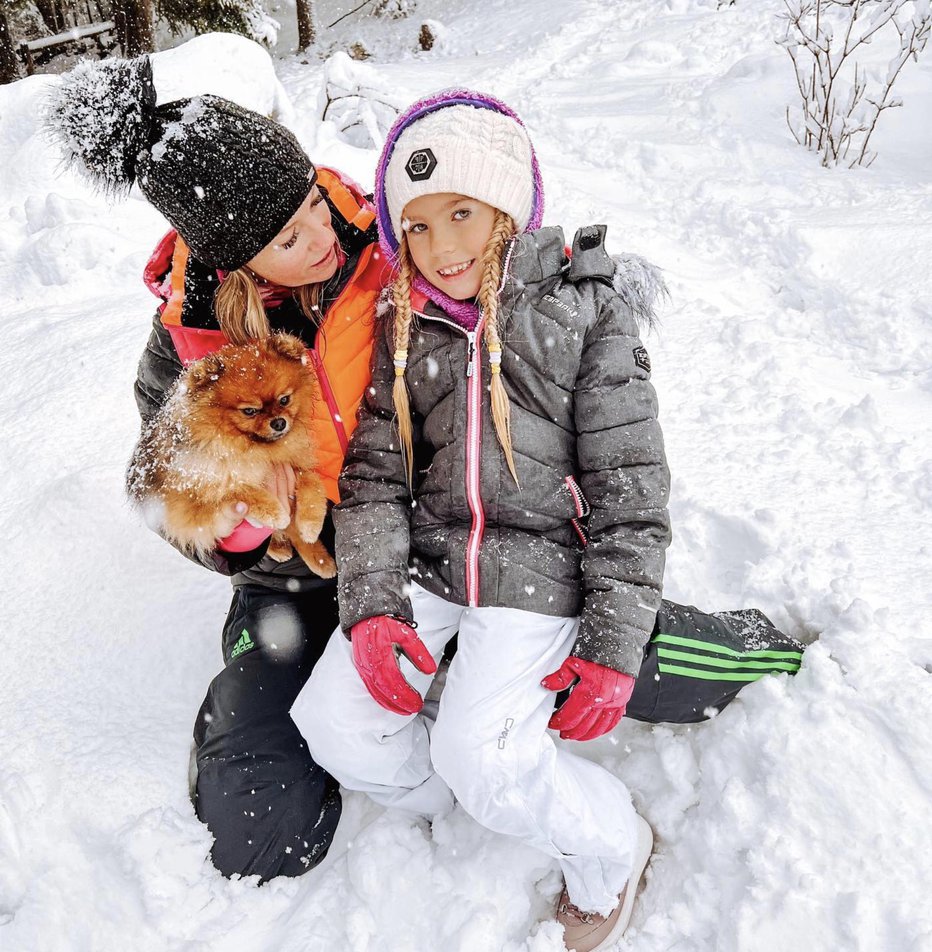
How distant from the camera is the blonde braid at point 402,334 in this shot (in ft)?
5.80

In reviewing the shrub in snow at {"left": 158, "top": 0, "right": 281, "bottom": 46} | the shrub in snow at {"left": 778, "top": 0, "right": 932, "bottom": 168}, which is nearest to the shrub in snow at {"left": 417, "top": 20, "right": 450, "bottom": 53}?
the shrub in snow at {"left": 158, "top": 0, "right": 281, "bottom": 46}

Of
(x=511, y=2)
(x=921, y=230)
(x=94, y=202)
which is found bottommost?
(x=921, y=230)

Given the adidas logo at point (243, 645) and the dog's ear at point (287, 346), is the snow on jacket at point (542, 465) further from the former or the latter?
the adidas logo at point (243, 645)

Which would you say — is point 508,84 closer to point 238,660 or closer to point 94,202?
point 94,202

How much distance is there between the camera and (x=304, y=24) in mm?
14516

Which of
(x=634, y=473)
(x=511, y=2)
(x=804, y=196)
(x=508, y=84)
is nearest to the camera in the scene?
(x=634, y=473)

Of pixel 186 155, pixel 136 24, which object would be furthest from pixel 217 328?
pixel 136 24

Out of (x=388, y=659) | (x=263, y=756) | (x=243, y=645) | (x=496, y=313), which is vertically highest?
(x=496, y=313)

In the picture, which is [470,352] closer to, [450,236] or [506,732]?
[450,236]

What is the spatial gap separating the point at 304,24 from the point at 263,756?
54.2 feet

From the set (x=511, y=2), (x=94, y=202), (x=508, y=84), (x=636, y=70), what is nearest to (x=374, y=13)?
(x=511, y=2)

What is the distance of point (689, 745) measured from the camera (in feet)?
6.10

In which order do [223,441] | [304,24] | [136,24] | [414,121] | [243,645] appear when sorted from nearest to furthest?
[414,121], [223,441], [243,645], [136,24], [304,24]

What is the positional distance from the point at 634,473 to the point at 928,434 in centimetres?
157
